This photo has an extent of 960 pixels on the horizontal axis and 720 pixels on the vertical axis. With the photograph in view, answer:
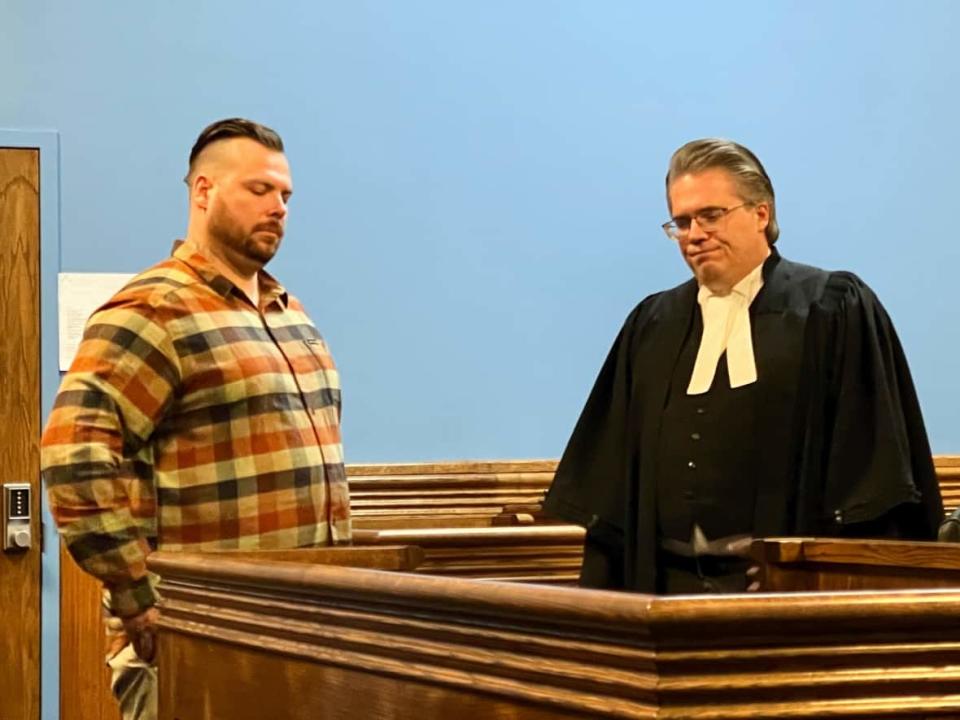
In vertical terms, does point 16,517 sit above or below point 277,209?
below

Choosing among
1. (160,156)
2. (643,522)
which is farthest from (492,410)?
(643,522)

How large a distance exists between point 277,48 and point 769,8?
192 cm

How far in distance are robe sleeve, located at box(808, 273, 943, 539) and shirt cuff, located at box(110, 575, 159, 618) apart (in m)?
1.31

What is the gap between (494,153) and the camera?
18.1ft

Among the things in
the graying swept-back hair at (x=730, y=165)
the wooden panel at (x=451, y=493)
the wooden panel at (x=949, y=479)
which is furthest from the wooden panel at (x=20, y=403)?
the wooden panel at (x=949, y=479)

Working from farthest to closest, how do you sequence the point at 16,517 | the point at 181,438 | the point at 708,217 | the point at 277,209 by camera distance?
the point at 16,517
the point at 708,217
the point at 277,209
the point at 181,438

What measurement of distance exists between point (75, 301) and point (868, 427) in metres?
2.79

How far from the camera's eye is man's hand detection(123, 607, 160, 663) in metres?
2.69

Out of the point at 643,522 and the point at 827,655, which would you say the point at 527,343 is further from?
the point at 827,655

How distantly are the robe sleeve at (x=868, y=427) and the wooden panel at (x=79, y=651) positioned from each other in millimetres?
2624

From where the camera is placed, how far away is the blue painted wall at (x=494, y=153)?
5090 mm

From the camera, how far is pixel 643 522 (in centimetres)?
318

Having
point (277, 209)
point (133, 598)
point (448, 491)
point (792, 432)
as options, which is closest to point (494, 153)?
point (448, 491)

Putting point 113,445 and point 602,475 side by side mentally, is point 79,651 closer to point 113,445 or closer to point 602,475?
point 602,475
